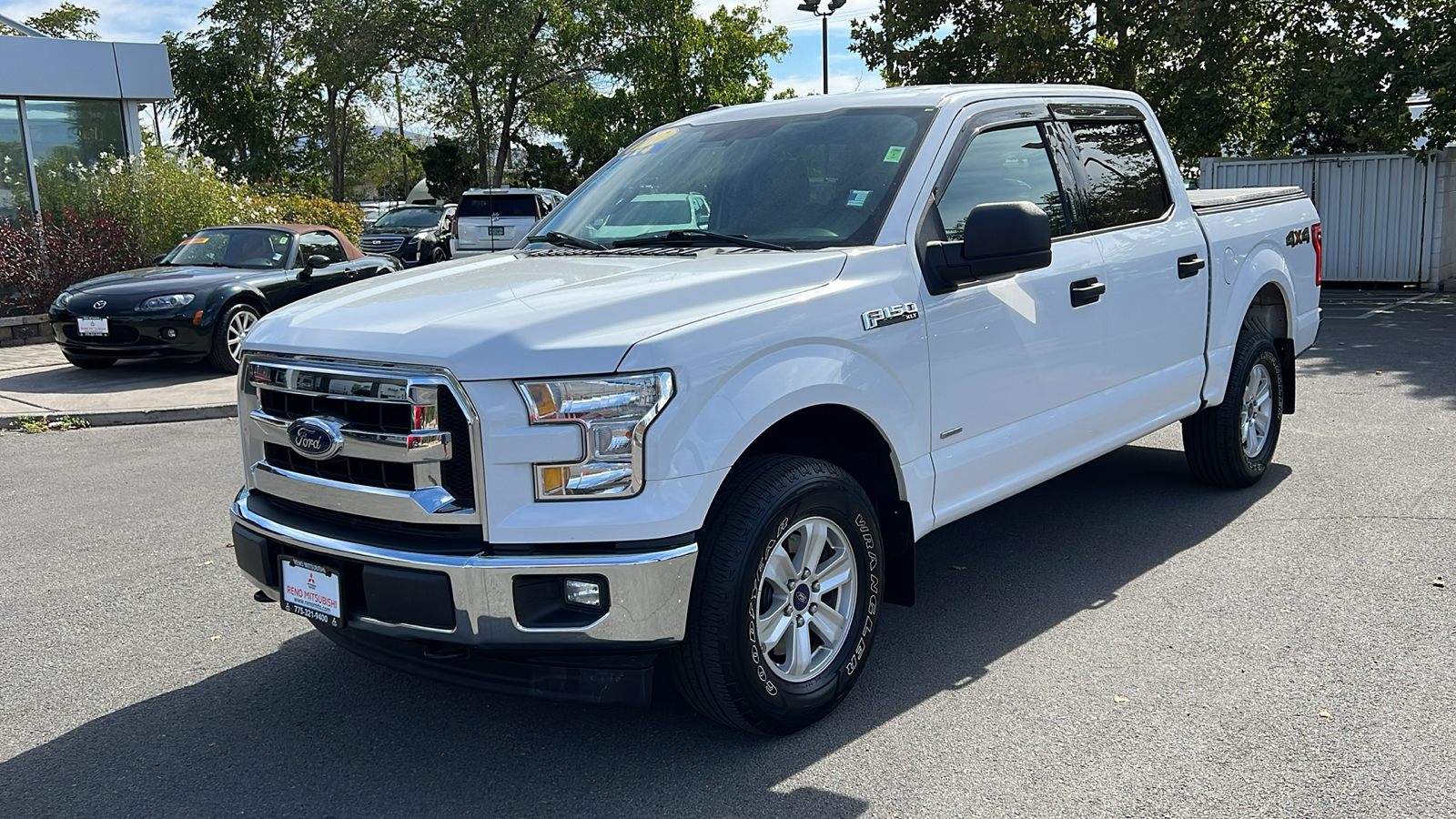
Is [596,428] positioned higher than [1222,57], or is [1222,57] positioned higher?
[1222,57]

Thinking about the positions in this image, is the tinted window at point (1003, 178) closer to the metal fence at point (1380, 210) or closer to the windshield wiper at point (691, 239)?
the windshield wiper at point (691, 239)

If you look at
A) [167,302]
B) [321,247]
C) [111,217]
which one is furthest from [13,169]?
[167,302]

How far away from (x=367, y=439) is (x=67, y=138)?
18271 mm

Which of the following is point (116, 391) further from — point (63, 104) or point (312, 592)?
point (63, 104)

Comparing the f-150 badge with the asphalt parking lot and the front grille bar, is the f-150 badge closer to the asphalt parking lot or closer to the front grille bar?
the asphalt parking lot

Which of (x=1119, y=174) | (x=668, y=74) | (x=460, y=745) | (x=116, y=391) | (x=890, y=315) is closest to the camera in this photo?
(x=460, y=745)

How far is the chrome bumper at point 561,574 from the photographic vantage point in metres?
3.25

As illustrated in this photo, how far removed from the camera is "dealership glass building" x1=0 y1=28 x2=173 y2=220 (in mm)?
17906

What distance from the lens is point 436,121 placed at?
4244 cm

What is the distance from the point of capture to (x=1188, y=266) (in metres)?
5.64

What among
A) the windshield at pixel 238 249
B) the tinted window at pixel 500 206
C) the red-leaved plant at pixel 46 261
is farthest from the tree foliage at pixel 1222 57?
the red-leaved plant at pixel 46 261

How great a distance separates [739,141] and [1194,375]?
8.35 feet

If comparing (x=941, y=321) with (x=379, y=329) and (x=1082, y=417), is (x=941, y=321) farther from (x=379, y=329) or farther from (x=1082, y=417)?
(x=379, y=329)

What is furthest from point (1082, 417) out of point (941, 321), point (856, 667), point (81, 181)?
point (81, 181)
